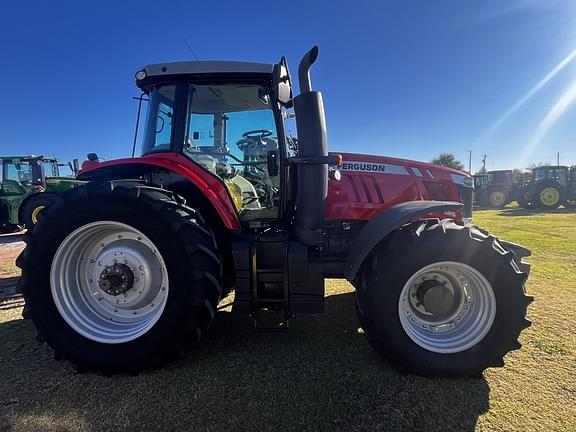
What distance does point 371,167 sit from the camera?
3.13 m

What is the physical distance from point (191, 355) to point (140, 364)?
0.38 m

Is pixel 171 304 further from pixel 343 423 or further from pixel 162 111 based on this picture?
pixel 162 111

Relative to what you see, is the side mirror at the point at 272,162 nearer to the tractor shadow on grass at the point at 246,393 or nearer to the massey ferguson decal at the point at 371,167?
the massey ferguson decal at the point at 371,167

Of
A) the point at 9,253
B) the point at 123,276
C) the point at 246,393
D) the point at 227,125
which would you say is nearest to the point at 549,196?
the point at 227,125

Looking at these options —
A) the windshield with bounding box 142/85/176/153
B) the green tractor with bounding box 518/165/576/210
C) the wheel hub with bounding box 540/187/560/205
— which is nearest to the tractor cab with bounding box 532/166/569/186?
the green tractor with bounding box 518/165/576/210

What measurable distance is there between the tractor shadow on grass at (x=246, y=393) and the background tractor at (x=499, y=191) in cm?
1905

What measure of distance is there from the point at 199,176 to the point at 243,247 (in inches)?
26.9

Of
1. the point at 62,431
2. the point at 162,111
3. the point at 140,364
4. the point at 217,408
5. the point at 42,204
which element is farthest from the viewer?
the point at 42,204

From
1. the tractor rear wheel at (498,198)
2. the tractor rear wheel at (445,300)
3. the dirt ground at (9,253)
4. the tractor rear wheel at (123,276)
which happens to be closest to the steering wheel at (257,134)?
the tractor rear wheel at (123,276)

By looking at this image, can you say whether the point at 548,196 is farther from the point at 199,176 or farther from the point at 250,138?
the point at 199,176

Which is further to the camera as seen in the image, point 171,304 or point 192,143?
point 192,143

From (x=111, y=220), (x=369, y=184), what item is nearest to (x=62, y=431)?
(x=111, y=220)

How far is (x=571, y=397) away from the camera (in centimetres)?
210

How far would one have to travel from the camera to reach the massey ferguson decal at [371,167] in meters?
3.13
